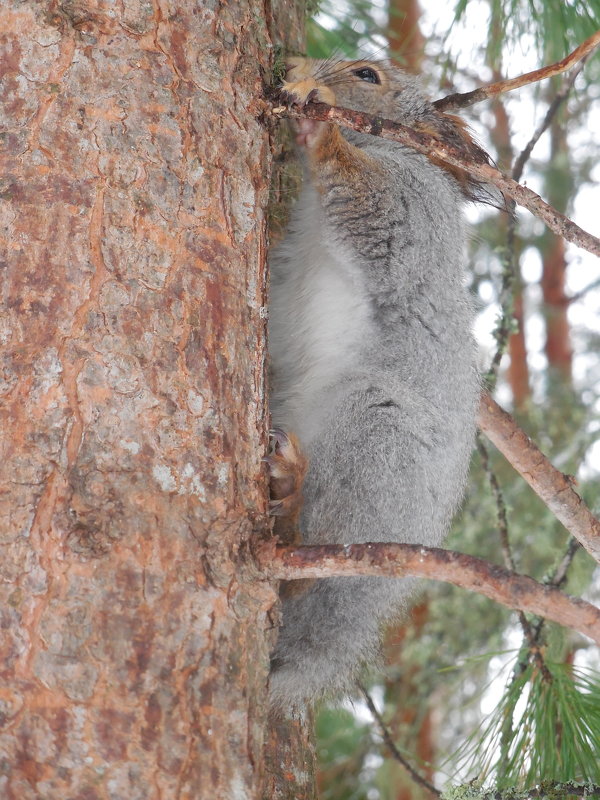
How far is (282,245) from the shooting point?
237cm

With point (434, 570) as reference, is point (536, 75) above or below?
above

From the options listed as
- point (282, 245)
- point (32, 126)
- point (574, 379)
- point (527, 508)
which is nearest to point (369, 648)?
point (282, 245)

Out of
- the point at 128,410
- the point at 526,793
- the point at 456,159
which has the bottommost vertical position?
the point at 526,793

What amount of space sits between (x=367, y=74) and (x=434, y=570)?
168cm

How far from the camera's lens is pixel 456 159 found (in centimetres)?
157

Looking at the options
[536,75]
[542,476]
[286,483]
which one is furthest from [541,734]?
[536,75]

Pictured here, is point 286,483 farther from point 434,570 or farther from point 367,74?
point 367,74

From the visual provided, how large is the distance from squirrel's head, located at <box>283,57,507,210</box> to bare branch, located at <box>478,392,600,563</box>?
600 mm

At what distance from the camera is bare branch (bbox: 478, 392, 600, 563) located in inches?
76.8

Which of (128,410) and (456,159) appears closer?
(128,410)

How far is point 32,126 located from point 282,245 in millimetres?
995

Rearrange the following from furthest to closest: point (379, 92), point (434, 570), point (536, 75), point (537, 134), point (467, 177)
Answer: point (379, 92) < point (467, 177) < point (537, 134) < point (536, 75) < point (434, 570)

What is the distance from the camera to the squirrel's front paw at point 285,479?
6.04ft

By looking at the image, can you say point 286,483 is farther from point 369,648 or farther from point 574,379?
point 574,379
